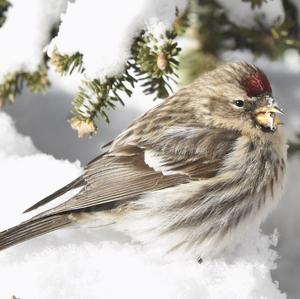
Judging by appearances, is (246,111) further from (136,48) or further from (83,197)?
(83,197)

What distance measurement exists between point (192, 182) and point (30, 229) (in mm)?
604

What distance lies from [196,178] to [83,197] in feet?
1.35

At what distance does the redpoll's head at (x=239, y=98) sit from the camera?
125 inches

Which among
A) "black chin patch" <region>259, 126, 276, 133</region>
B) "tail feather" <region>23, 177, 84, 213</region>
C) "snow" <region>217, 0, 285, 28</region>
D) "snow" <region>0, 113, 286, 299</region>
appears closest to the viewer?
"snow" <region>0, 113, 286, 299</region>

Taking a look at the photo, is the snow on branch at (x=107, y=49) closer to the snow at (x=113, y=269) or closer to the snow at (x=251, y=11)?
the snow at (x=113, y=269)

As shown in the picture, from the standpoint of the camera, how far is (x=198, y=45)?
4062 mm

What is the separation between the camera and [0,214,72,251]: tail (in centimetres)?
297

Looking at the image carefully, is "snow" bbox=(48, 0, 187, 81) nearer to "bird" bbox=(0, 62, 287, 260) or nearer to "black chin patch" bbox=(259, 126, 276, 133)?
"bird" bbox=(0, 62, 287, 260)

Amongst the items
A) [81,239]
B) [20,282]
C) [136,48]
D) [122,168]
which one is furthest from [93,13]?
[20,282]

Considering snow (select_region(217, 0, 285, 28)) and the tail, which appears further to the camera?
snow (select_region(217, 0, 285, 28))

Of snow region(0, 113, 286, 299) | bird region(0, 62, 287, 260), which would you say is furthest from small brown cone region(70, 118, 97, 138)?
snow region(0, 113, 286, 299)

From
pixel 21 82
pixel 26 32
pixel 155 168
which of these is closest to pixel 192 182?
pixel 155 168

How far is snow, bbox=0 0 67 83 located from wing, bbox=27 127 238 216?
2.03 ft

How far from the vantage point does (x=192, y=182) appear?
3.14m
